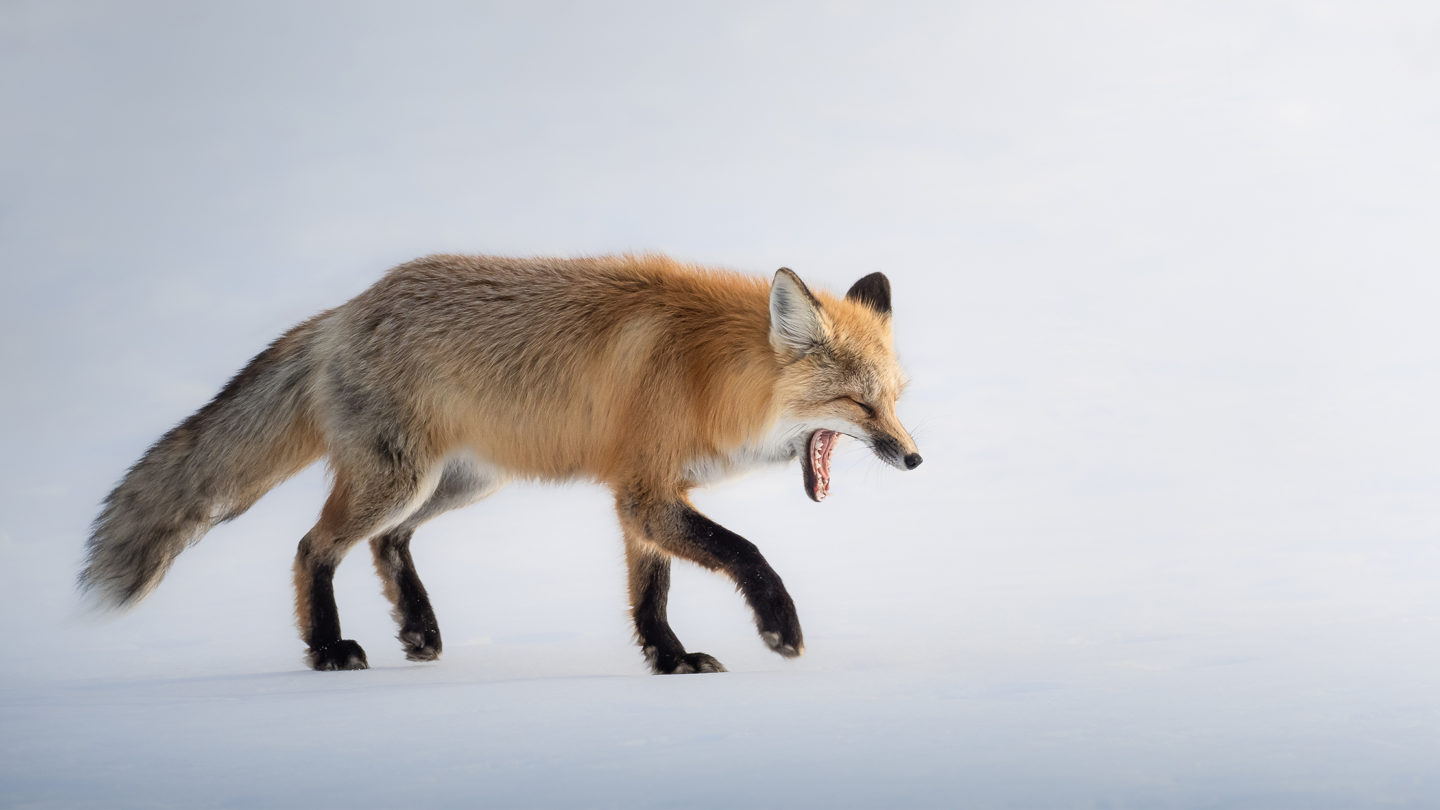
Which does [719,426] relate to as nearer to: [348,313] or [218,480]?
[348,313]

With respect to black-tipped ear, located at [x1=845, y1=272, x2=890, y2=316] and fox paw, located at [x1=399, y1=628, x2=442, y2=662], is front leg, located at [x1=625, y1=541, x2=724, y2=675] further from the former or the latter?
black-tipped ear, located at [x1=845, y1=272, x2=890, y2=316]

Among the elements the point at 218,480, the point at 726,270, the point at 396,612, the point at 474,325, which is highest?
the point at 726,270

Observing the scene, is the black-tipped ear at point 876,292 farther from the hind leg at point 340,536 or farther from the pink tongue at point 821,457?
the hind leg at point 340,536

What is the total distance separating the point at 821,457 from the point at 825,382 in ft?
0.95

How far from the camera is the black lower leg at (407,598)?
462 cm

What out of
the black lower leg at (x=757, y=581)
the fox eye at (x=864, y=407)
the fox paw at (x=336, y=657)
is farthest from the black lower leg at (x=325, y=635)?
the fox eye at (x=864, y=407)

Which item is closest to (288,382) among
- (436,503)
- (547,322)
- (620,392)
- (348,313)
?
(348,313)

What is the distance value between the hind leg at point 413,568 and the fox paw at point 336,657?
0.82 feet

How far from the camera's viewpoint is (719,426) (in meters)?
4.18

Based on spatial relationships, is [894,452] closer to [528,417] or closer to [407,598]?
[528,417]

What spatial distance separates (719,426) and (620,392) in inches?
14.4

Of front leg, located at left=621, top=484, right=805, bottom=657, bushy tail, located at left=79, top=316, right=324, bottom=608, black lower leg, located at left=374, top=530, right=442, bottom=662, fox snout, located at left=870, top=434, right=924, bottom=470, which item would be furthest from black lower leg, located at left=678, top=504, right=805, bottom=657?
bushy tail, located at left=79, top=316, right=324, bottom=608

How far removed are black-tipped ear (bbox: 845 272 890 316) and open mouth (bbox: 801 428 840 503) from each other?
608mm

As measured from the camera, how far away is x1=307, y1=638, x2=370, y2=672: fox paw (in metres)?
4.37
